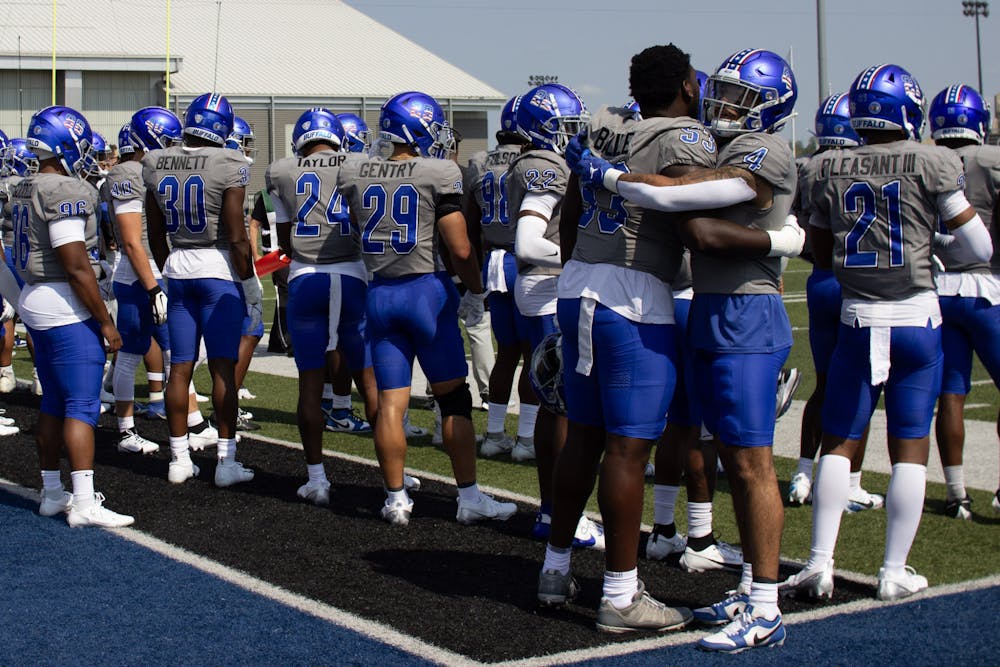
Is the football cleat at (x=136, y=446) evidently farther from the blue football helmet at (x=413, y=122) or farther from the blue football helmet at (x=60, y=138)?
the blue football helmet at (x=413, y=122)

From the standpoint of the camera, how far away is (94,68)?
32.3m

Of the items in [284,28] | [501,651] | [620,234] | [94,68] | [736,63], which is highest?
[284,28]

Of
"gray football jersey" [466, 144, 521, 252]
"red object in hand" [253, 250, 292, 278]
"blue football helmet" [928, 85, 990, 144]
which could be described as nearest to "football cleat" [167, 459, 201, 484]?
"gray football jersey" [466, 144, 521, 252]

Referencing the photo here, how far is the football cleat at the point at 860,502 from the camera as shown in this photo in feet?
20.8

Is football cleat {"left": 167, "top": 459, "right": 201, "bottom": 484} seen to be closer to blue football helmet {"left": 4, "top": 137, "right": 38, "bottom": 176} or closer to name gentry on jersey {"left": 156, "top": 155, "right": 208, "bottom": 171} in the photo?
name gentry on jersey {"left": 156, "top": 155, "right": 208, "bottom": 171}

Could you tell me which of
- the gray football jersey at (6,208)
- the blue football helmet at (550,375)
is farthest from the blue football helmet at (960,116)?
the gray football jersey at (6,208)

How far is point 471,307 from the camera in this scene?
647 centimetres

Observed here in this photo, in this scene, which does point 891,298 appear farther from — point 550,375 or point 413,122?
point 413,122

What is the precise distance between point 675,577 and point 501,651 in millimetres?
1240

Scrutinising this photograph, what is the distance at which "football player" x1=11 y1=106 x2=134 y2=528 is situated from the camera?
241 inches

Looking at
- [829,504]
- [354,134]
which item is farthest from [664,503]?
[354,134]

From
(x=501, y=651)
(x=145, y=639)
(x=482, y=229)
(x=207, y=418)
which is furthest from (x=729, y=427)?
(x=207, y=418)

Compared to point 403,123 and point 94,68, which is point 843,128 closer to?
point 403,123

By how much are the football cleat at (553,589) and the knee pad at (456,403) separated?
1.53m
